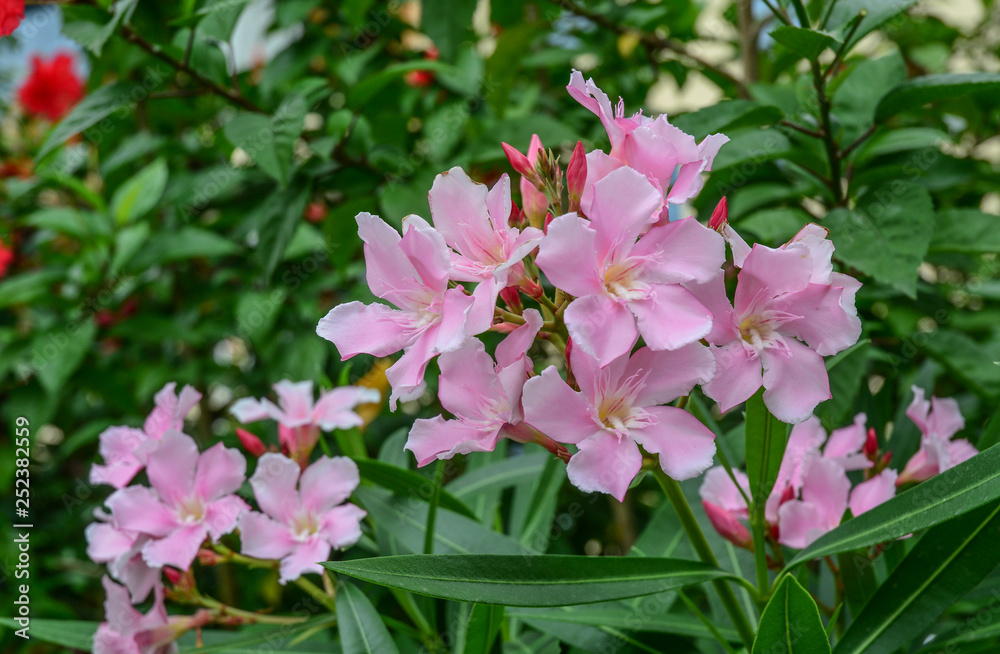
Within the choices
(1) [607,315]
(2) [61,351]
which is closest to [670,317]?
(1) [607,315]

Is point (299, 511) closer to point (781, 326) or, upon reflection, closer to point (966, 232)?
point (781, 326)

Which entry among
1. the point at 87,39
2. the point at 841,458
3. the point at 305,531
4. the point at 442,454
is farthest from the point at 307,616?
the point at 87,39

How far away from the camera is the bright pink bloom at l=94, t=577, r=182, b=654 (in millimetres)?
867

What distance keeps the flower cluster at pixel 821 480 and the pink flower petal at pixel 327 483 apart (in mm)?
387

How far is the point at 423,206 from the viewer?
3.70 ft

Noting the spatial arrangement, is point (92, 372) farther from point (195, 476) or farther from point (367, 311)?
point (367, 311)

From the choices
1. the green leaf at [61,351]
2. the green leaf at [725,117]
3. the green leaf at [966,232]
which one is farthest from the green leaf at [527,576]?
the green leaf at [61,351]

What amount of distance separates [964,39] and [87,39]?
6.59 feet

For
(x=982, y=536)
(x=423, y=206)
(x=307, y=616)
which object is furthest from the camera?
(x=423, y=206)

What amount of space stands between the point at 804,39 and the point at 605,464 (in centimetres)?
58

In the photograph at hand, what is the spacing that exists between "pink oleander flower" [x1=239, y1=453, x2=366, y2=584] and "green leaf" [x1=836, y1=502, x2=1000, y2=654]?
517mm

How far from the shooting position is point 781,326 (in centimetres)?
60

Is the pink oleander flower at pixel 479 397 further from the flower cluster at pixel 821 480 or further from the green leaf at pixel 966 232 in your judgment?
the green leaf at pixel 966 232

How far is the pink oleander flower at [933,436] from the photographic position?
85 centimetres
